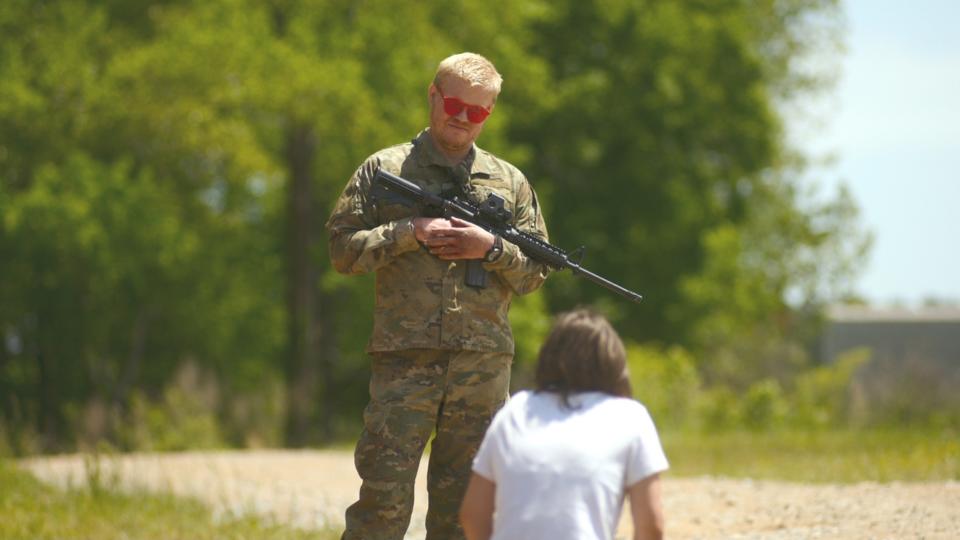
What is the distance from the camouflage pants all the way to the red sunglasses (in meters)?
0.92

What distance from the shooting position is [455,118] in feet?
18.6

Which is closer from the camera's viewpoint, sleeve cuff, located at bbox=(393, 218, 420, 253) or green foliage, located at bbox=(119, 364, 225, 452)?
sleeve cuff, located at bbox=(393, 218, 420, 253)

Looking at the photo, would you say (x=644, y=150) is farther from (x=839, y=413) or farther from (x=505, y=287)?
(x=505, y=287)

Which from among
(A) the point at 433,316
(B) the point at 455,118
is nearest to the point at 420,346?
(A) the point at 433,316

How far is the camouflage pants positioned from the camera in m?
5.57

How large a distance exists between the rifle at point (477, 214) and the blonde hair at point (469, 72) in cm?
43

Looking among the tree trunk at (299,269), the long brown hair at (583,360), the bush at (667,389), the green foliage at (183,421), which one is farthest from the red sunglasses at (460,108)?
the tree trunk at (299,269)

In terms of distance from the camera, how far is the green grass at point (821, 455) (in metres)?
10.3

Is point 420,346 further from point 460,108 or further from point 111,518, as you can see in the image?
point 111,518

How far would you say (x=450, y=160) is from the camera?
5.84m

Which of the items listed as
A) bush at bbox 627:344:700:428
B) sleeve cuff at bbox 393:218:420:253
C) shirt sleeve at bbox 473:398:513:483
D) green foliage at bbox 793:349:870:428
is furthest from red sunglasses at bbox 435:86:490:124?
bush at bbox 627:344:700:428

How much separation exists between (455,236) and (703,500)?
4.21 metres

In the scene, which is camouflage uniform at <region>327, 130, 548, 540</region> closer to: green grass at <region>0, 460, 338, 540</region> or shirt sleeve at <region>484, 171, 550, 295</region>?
shirt sleeve at <region>484, 171, 550, 295</region>

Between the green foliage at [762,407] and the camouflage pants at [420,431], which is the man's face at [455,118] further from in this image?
the green foliage at [762,407]
